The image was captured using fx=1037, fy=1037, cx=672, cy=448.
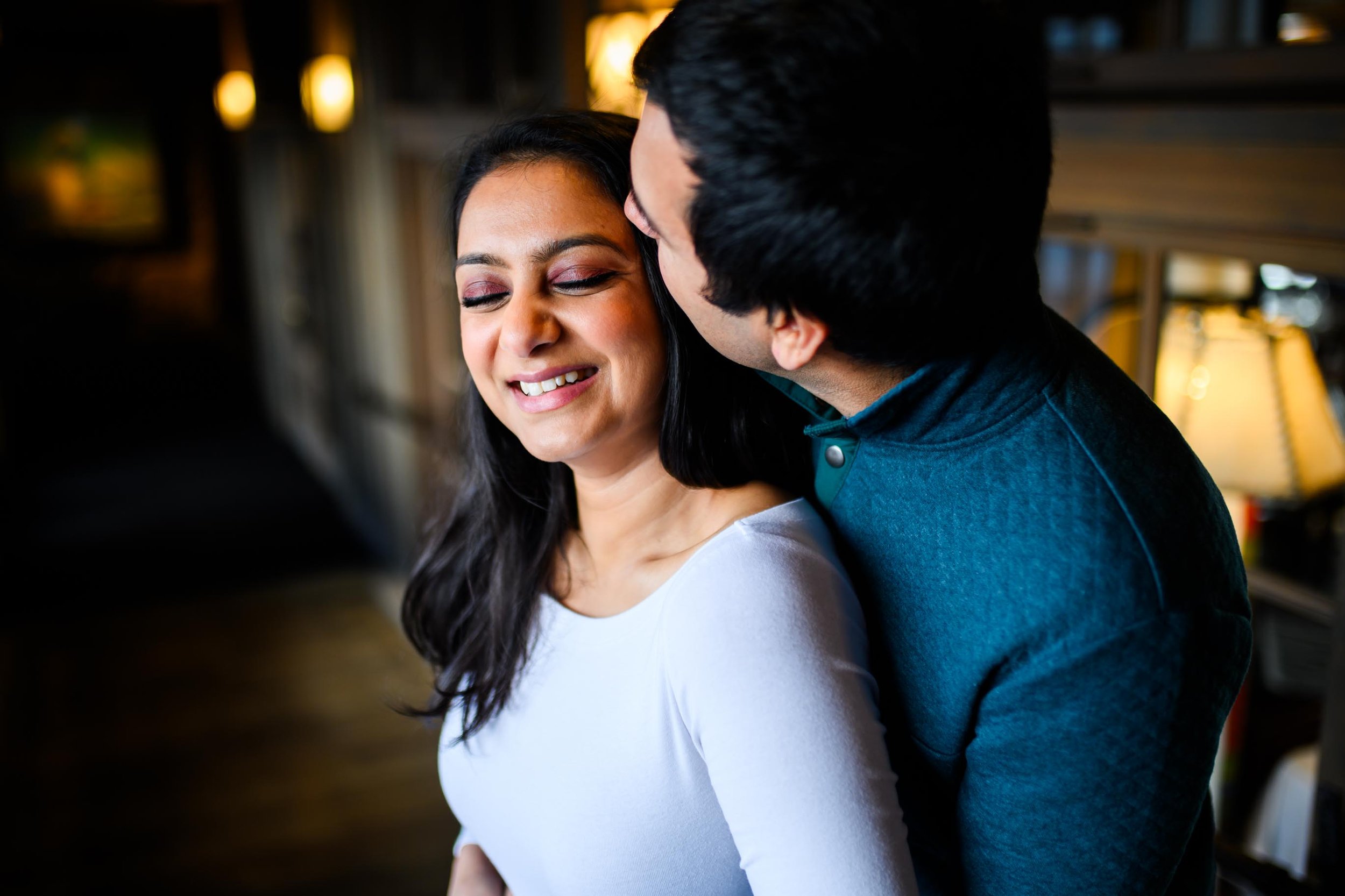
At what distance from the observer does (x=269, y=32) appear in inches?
245

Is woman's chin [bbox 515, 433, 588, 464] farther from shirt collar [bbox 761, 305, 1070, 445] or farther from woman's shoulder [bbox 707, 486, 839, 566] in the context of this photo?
shirt collar [bbox 761, 305, 1070, 445]

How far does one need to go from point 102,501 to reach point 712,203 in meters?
6.96

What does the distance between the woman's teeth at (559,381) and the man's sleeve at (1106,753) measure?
0.48m

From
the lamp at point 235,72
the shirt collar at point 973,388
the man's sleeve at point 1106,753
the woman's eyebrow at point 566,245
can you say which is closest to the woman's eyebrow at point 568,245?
the woman's eyebrow at point 566,245

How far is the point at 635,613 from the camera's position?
3.38ft

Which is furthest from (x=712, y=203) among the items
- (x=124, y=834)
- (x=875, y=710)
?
(x=124, y=834)

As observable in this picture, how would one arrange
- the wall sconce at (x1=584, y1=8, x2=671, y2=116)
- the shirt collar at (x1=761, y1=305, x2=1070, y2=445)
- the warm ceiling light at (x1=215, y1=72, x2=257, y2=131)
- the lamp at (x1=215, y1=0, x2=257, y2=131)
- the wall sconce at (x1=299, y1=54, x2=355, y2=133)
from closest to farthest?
the shirt collar at (x1=761, y1=305, x2=1070, y2=445) → the wall sconce at (x1=584, y1=8, x2=671, y2=116) → the wall sconce at (x1=299, y1=54, x2=355, y2=133) → the warm ceiling light at (x1=215, y1=72, x2=257, y2=131) → the lamp at (x1=215, y1=0, x2=257, y2=131)

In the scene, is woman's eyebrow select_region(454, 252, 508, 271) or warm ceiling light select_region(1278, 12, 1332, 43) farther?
warm ceiling light select_region(1278, 12, 1332, 43)

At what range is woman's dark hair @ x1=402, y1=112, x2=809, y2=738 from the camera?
1.04 m

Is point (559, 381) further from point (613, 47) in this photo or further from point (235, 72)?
point (235, 72)

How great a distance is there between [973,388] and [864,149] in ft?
0.70

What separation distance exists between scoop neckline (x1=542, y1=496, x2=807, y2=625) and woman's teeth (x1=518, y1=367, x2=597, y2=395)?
0.20m

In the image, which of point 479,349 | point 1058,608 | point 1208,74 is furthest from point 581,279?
point 1208,74


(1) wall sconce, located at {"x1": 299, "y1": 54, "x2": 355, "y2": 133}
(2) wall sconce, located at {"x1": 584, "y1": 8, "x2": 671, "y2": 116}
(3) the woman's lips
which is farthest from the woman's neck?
(1) wall sconce, located at {"x1": 299, "y1": 54, "x2": 355, "y2": 133}
